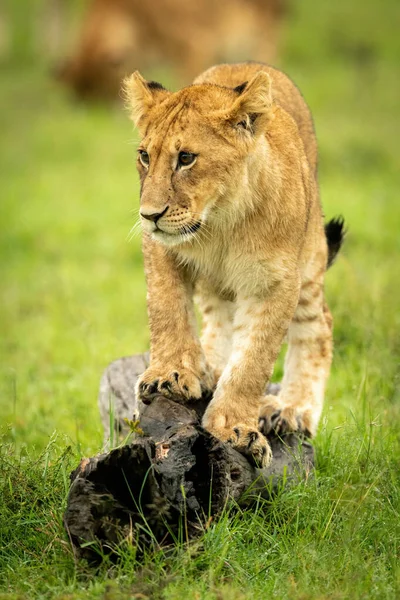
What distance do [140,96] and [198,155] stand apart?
0.52 m

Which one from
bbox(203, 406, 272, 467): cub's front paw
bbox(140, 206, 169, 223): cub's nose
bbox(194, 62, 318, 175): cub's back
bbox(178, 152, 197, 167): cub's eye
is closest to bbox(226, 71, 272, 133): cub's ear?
bbox(178, 152, 197, 167): cub's eye

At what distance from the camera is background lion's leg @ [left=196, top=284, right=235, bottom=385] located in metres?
4.82

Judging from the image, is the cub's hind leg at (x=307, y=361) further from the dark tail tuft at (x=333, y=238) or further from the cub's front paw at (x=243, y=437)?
the cub's front paw at (x=243, y=437)

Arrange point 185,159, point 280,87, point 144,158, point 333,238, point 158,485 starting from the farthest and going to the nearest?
1. point 333,238
2. point 280,87
3. point 144,158
4. point 185,159
5. point 158,485

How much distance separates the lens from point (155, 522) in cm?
344

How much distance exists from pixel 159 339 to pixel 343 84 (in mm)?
15057

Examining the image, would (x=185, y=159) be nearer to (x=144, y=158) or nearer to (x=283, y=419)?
(x=144, y=158)

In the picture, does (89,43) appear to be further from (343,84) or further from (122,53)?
(343,84)

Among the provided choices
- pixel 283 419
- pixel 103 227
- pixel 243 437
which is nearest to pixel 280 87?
pixel 283 419

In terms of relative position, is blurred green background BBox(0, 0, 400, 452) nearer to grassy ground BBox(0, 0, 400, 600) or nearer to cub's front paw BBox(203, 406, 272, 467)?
grassy ground BBox(0, 0, 400, 600)

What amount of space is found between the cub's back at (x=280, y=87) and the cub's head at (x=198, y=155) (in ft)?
2.45

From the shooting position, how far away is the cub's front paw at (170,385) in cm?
407

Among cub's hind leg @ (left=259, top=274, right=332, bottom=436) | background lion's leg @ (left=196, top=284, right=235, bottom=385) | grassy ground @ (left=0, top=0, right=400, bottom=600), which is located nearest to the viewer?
grassy ground @ (left=0, top=0, right=400, bottom=600)

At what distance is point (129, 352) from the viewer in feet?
22.4
